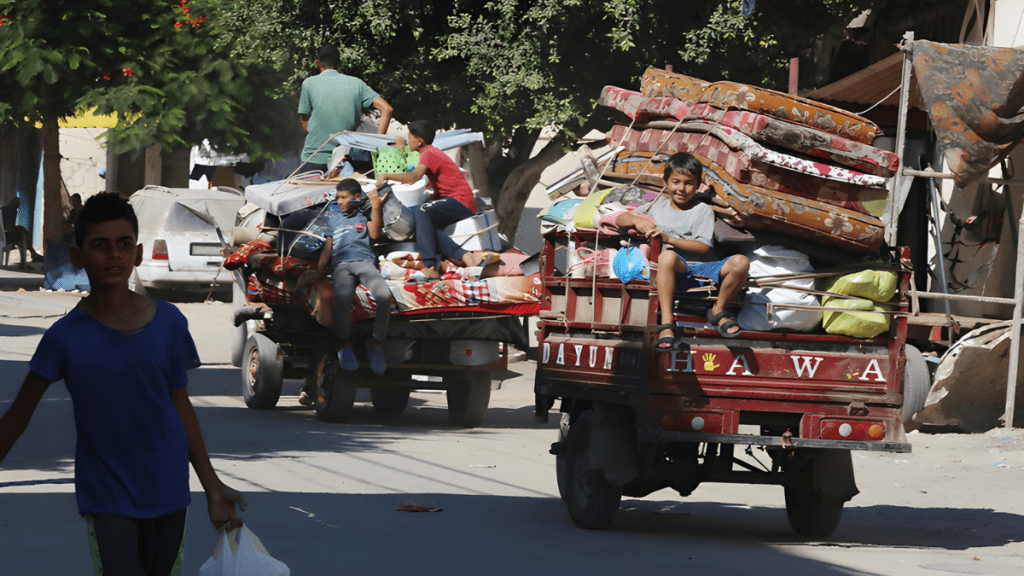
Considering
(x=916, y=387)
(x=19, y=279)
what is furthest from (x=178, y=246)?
(x=916, y=387)

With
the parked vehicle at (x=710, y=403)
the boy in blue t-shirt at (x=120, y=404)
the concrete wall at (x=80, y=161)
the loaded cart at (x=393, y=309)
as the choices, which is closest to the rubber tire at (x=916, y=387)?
the loaded cart at (x=393, y=309)

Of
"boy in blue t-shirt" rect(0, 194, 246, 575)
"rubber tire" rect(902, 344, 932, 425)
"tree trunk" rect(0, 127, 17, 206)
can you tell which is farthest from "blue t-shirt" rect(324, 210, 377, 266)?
"tree trunk" rect(0, 127, 17, 206)

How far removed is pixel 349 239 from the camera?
1312cm

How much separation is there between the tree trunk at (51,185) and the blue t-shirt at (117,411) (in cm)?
2918

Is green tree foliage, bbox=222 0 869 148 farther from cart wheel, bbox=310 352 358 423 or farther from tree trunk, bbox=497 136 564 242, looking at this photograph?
cart wheel, bbox=310 352 358 423

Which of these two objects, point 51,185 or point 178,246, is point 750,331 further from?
point 51,185

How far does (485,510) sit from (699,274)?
208cm

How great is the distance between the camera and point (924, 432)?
14.5 meters

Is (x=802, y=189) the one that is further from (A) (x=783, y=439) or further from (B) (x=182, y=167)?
(B) (x=182, y=167)

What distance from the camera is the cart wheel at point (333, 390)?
13.6 m

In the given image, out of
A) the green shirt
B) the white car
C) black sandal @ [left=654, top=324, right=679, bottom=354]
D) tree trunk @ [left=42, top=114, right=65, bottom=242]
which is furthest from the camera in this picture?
tree trunk @ [left=42, top=114, right=65, bottom=242]

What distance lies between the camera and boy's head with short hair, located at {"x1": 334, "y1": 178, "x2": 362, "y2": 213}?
43.3 feet

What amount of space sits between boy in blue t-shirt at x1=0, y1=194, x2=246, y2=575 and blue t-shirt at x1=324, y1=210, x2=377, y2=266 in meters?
8.50

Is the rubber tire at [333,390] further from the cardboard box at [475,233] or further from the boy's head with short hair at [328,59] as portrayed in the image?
the boy's head with short hair at [328,59]
